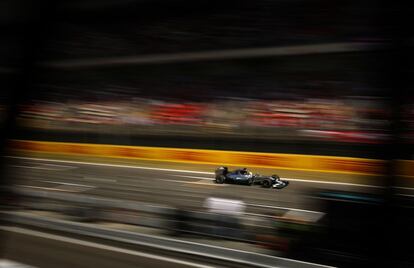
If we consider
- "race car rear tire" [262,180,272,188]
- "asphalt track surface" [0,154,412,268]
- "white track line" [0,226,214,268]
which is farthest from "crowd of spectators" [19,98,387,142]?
"race car rear tire" [262,180,272,188]

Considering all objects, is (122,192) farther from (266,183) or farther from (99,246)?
(266,183)

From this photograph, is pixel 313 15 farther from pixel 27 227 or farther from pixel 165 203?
pixel 27 227

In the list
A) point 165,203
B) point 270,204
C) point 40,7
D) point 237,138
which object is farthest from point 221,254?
point 237,138

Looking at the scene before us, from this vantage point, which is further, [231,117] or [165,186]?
[231,117]

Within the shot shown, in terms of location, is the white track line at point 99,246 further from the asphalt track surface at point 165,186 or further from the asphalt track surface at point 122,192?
the asphalt track surface at point 165,186

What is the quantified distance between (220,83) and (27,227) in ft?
11.4

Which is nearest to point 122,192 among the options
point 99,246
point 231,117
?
point 99,246

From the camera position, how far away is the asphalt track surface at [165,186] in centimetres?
200

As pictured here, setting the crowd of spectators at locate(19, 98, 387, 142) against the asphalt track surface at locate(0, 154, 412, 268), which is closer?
the asphalt track surface at locate(0, 154, 412, 268)

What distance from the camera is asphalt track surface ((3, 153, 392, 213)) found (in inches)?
78.5

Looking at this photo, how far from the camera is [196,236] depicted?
1915 millimetres

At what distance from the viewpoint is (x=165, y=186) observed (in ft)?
10.1

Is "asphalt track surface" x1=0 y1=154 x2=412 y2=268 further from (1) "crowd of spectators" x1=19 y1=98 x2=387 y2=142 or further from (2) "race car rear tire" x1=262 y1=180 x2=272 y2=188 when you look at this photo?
(1) "crowd of spectators" x1=19 y1=98 x2=387 y2=142

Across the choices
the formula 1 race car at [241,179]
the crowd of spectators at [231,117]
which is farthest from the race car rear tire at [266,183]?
the crowd of spectators at [231,117]
